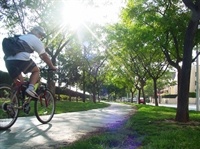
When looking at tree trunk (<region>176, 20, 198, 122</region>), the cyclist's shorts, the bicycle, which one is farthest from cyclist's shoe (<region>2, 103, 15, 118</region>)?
tree trunk (<region>176, 20, 198, 122</region>)

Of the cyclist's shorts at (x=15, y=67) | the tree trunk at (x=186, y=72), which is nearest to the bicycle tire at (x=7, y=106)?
the cyclist's shorts at (x=15, y=67)

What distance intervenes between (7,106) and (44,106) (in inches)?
49.5

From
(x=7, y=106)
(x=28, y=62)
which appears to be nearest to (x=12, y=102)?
(x=7, y=106)

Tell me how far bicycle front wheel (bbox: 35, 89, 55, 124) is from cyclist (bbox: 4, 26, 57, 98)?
2.35ft

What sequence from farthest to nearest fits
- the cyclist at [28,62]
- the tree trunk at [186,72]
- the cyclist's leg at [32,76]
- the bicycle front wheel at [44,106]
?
the tree trunk at [186,72] < the bicycle front wheel at [44,106] < the cyclist's leg at [32,76] < the cyclist at [28,62]

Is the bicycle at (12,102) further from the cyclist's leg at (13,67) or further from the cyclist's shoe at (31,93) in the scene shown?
the cyclist's leg at (13,67)

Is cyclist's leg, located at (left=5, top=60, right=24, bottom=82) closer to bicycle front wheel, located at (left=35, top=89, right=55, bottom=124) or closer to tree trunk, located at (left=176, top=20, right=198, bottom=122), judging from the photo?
bicycle front wheel, located at (left=35, top=89, right=55, bottom=124)

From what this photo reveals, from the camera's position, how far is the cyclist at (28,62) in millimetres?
5750

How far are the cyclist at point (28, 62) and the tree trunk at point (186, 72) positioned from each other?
16.9 ft

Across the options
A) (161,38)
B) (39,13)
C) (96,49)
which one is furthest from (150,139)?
(96,49)

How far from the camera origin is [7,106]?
602 cm

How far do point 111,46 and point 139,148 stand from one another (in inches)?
1415

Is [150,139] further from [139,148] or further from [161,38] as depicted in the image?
[161,38]

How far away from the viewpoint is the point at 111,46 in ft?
133
